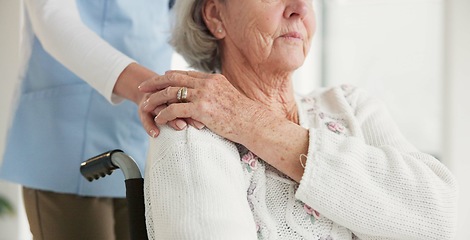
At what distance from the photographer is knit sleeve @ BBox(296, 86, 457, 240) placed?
4.13 feet

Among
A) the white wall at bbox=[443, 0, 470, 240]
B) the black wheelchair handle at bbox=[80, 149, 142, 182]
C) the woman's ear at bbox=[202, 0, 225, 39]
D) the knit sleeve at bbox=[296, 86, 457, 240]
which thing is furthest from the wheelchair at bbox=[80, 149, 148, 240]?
the white wall at bbox=[443, 0, 470, 240]

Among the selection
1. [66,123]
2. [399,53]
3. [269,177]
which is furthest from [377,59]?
[269,177]

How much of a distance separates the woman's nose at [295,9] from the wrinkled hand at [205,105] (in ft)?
0.88

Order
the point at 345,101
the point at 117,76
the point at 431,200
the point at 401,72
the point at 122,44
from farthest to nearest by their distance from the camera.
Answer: the point at 401,72
the point at 122,44
the point at 345,101
the point at 117,76
the point at 431,200

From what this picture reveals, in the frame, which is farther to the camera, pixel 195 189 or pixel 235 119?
pixel 235 119

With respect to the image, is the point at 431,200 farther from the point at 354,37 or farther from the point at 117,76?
the point at 354,37

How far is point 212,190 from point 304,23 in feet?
1.75

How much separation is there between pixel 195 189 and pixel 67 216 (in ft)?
2.03

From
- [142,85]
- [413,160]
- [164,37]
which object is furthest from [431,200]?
[164,37]

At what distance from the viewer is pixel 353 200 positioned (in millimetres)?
1262

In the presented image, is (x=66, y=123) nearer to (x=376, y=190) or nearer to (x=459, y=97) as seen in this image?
(x=376, y=190)

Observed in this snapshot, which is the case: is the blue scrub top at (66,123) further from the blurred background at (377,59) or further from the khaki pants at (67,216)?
the blurred background at (377,59)

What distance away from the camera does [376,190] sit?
128 centimetres

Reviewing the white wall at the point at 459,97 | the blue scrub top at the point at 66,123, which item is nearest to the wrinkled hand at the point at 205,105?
the blue scrub top at the point at 66,123
